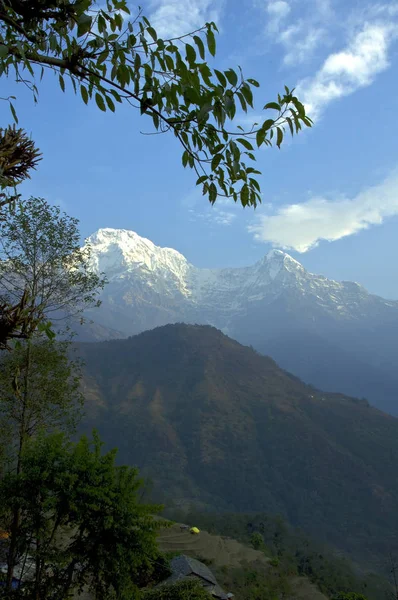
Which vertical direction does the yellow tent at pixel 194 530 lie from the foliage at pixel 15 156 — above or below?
below

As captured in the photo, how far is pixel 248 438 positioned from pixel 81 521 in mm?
107266

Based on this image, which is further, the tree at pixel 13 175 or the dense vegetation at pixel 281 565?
the dense vegetation at pixel 281 565

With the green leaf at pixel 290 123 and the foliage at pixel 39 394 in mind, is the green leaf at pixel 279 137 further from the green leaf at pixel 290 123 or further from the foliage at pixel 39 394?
the foliage at pixel 39 394

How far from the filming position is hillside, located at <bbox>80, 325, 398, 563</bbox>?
3447 inches

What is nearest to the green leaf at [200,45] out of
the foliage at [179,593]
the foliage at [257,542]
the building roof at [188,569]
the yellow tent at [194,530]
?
the foliage at [179,593]

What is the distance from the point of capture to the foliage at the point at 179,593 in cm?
1681

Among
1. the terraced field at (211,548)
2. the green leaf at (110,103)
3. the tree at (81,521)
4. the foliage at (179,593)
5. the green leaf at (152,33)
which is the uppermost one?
the green leaf at (152,33)

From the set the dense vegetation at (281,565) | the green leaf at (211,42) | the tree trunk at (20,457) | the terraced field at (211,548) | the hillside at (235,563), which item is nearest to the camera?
the green leaf at (211,42)

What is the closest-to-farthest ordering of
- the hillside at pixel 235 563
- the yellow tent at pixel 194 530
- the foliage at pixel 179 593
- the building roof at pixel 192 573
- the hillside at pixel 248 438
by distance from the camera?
the foliage at pixel 179 593 → the building roof at pixel 192 573 → the hillside at pixel 235 563 → the yellow tent at pixel 194 530 → the hillside at pixel 248 438

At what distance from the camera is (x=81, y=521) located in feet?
38.4

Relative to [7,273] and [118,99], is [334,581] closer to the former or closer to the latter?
[7,273]

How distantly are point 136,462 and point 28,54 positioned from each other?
106 meters

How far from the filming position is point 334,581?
40406 mm

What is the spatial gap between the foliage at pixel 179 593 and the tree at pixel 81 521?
6524mm
